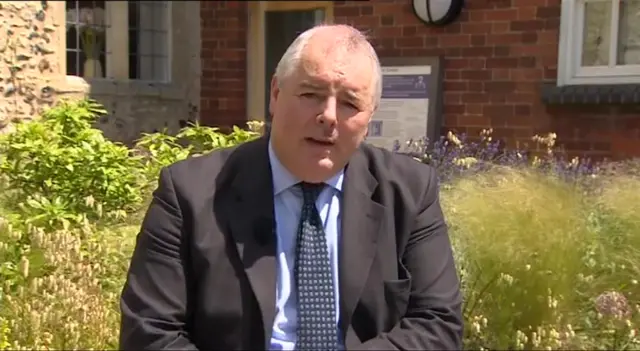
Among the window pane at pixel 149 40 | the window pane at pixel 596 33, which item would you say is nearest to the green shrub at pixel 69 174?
the window pane at pixel 596 33

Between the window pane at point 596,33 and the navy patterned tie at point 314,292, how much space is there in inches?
138

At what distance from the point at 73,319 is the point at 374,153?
1262mm

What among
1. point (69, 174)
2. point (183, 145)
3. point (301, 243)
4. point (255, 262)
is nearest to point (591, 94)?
point (183, 145)

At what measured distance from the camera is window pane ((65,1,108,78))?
750 cm

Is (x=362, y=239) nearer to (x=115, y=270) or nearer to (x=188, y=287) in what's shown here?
(x=188, y=287)

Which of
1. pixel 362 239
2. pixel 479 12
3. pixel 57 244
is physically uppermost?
pixel 479 12

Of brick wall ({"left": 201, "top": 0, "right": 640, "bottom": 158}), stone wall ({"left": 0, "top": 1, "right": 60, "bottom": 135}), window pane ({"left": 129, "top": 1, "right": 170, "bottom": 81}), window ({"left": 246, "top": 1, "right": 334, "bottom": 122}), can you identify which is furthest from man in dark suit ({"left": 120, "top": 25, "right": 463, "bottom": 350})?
window pane ({"left": 129, "top": 1, "right": 170, "bottom": 81})

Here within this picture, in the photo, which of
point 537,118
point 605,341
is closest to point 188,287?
point 605,341

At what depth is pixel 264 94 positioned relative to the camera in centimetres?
734

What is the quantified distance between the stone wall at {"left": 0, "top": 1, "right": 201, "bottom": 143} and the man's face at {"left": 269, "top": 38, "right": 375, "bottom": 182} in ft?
13.6

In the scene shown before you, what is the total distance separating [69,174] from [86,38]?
372 centimetres

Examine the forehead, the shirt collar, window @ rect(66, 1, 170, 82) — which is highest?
window @ rect(66, 1, 170, 82)

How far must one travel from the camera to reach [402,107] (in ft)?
19.6

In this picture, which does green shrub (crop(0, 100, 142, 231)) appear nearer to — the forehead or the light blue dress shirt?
the light blue dress shirt
